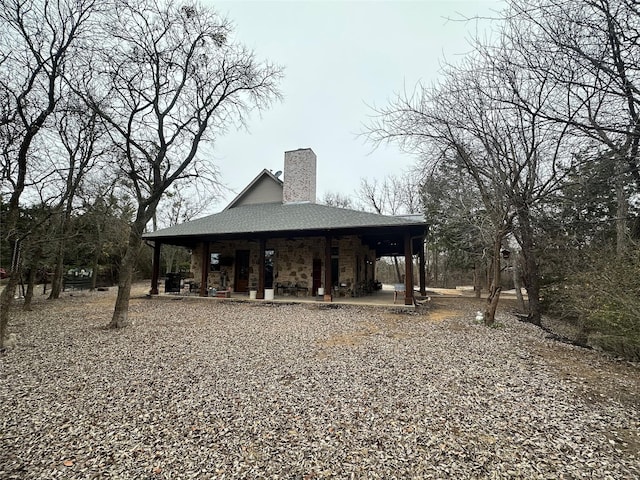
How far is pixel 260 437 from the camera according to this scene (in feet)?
8.77

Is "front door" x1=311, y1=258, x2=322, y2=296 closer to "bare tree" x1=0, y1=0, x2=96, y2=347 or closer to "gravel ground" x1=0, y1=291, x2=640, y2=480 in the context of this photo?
"gravel ground" x1=0, y1=291, x2=640, y2=480

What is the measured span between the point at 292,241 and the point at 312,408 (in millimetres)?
9653

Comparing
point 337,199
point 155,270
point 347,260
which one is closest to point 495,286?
point 347,260

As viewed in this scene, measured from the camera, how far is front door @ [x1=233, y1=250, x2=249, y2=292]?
44.1 ft

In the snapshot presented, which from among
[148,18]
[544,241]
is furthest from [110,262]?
[544,241]

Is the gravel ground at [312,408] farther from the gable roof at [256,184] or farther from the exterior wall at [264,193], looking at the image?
the gable roof at [256,184]

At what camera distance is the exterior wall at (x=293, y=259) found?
1209cm

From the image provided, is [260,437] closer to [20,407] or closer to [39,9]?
[20,407]

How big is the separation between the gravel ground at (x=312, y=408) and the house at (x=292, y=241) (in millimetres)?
4771

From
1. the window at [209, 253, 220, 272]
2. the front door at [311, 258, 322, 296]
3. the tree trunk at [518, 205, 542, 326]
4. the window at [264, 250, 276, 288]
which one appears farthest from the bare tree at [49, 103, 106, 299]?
the tree trunk at [518, 205, 542, 326]

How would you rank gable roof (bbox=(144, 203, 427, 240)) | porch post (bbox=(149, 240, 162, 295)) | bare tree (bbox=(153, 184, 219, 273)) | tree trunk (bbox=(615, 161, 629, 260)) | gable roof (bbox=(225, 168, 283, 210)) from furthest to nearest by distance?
bare tree (bbox=(153, 184, 219, 273)) < gable roof (bbox=(225, 168, 283, 210)) < porch post (bbox=(149, 240, 162, 295)) < gable roof (bbox=(144, 203, 427, 240)) < tree trunk (bbox=(615, 161, 629, 260))

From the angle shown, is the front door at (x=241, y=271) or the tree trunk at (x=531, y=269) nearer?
the tree trunk at (x=531, y=269)

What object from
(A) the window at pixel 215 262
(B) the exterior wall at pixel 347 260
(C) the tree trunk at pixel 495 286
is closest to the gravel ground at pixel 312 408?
(C) the tree trunk at pixel 495 286

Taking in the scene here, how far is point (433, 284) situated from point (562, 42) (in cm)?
2492
